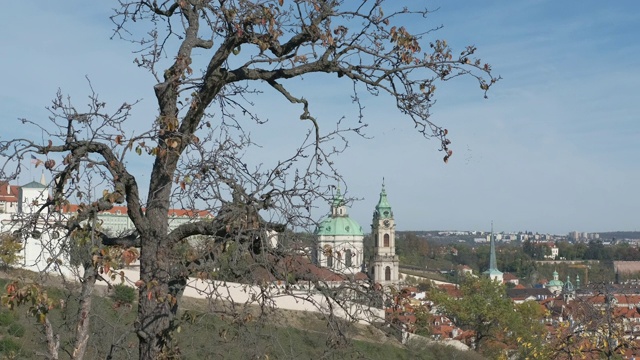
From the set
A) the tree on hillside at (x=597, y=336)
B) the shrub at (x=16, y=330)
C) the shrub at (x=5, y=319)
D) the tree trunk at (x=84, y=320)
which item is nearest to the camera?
the tree trunk at (x=84, y=320)

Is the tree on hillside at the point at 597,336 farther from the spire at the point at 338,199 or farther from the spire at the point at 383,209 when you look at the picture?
the spire at the point at 383,209

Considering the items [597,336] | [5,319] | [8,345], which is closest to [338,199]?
[597,336]

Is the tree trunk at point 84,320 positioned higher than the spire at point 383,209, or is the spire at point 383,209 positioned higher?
the spire at point 383,209

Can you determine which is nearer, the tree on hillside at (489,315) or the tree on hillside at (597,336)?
the tree on hillside at (597,336)

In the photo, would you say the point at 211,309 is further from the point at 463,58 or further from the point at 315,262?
the point at 463,58

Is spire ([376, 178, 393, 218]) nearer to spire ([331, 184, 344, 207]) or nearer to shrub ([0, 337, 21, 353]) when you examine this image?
shrub ([0, 337, 21, 353])

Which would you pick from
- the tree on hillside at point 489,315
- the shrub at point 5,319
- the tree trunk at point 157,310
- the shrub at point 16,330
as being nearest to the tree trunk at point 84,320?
the tree trunk at point 157,310

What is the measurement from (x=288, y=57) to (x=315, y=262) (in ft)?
3.18

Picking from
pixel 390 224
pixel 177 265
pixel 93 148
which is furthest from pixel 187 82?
pixel 390 224

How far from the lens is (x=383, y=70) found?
4.29 m

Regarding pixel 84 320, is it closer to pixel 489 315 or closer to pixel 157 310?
pixel 157 310

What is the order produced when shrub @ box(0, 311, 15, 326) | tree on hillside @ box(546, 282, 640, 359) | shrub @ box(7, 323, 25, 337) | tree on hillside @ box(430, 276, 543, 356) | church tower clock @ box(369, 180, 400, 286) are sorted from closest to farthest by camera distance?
tree on hillside @ box(546, 282, 640, 359)
shrub @ box(7, 323, 25, 337)
shrub @ box(0, 311, 15, 326)
tree on hillside @ box(430, 276, 543, 356)
church tower clock @ box(369, 180, 400, 286)

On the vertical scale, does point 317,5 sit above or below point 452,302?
above

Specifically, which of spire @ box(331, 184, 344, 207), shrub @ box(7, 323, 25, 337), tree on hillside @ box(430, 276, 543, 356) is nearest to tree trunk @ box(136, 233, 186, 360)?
spire @ box(331, 184, 344, 207)
